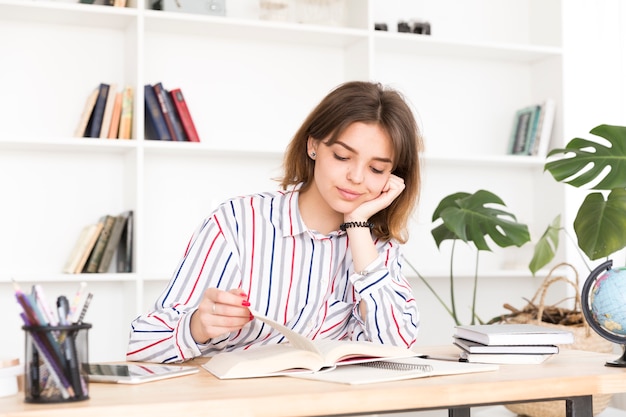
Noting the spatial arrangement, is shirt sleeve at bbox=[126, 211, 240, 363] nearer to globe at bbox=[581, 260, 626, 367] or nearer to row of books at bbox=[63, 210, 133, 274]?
globe at bbox=[581, 260, 626, 367]

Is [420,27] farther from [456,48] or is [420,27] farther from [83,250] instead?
[83,250]

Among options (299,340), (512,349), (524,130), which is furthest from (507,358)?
(524,130)

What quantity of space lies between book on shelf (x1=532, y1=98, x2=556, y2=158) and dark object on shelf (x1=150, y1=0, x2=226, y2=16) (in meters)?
1.49

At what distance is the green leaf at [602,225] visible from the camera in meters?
2.52

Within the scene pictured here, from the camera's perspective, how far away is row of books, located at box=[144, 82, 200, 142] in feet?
10.6

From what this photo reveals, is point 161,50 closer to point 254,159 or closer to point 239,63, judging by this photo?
point 239,63

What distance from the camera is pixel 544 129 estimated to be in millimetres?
3770

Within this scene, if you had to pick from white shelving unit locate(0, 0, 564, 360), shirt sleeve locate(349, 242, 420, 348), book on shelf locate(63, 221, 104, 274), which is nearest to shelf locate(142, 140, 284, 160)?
white shelving unit locate(0, 0, 564, 360)

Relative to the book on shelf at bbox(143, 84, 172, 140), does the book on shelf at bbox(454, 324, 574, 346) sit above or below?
below

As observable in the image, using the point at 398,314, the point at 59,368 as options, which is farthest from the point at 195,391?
the point at 398,314

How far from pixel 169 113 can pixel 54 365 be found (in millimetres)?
2222

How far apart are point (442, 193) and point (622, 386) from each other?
8.08ft

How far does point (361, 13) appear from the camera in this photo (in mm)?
3527

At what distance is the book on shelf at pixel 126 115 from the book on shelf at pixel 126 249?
0.96 ft
